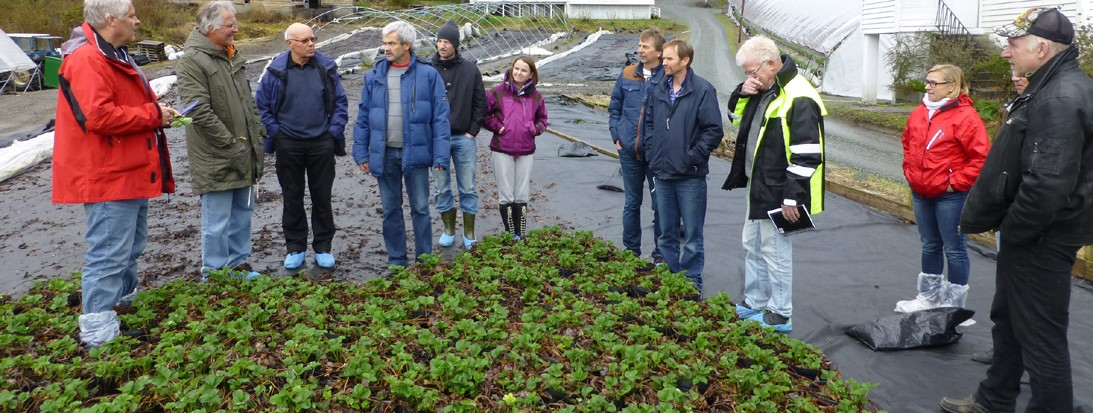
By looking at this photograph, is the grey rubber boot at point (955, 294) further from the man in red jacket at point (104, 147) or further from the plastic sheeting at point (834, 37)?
the plastic sheeting at point (834, 37)

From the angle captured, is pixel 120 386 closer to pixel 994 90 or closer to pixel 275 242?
pixel 275 242

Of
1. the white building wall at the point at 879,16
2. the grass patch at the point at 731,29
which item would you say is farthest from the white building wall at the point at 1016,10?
the grass patch at the point at 731,29

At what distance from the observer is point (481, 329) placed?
12.7ft

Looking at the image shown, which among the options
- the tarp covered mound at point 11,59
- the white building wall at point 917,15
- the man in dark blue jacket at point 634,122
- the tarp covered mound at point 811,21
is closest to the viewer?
the man in dark blue jacket at point 634,122

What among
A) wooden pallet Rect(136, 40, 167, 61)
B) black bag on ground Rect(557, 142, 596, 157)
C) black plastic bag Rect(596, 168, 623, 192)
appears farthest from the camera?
wooden pallet Rect(136, 40, 167, 61)

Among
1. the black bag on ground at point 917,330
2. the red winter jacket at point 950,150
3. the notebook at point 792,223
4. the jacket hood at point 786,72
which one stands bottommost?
the black bag on ground at point 917,330

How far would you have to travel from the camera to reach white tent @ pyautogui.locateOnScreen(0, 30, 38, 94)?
21.2 m

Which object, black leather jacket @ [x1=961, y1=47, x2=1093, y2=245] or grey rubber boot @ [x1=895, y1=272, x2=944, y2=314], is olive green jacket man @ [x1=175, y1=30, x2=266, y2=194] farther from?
grey rubber boot @ [x1=895, y1=272, x2=944, y2=314]

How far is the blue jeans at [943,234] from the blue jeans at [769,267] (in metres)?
1.01

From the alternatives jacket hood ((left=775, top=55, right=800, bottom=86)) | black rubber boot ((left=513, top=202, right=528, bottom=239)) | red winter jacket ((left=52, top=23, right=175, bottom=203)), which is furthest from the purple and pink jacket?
red winter jacket ((left=52, top=23, right=175, bottom=203))

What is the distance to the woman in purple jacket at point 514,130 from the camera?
591cm

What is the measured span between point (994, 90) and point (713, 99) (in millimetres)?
14631

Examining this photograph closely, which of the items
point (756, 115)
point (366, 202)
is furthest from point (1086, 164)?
point (366, 202)

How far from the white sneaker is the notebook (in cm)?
114
